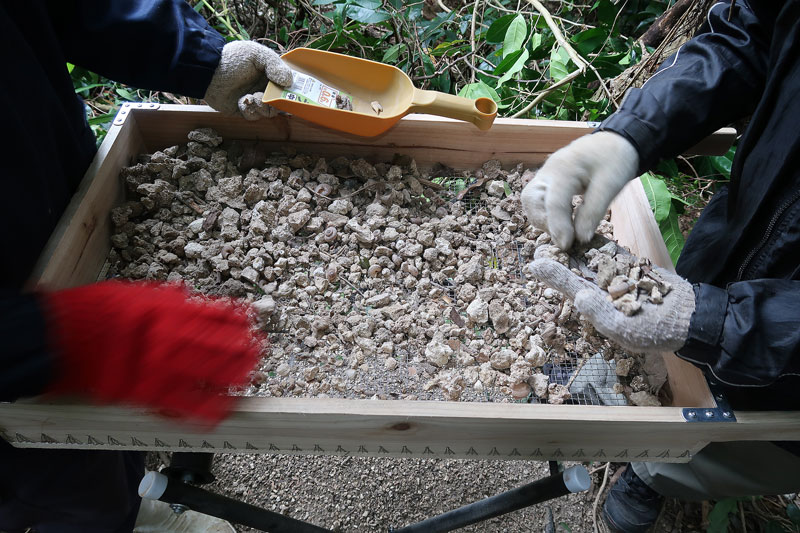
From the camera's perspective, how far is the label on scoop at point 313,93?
1.11 metres

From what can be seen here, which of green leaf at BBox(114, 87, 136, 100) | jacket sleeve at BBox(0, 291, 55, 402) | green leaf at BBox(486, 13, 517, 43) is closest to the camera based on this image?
jacket sleeve at BBox(0, 291, 55, 402)

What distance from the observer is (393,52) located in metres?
1.75

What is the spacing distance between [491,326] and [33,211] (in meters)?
0.81

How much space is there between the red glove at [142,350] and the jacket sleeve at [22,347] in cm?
1

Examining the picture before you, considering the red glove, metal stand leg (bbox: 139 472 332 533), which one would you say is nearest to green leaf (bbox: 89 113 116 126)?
the red glove

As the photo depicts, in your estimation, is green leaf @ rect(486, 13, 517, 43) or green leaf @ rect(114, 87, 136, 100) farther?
green leaf @ rect(114, 87, 136, 100)

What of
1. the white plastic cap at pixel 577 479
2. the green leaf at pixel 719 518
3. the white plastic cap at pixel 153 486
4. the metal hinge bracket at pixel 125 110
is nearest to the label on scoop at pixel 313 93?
the metal hinge bracket at pixel 125 110

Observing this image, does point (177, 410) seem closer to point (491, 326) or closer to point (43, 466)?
point (43, 466)

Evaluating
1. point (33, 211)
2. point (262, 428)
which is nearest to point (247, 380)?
point (262, 428)

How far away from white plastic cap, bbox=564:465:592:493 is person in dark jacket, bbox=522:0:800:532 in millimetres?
244

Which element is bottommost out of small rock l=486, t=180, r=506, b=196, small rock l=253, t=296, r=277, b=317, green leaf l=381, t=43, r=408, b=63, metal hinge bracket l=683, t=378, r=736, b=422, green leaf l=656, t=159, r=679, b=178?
green leaf l=656, t=159, r=679, b=178

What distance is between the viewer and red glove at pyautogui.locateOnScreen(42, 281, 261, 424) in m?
0.64

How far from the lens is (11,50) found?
2.49ft

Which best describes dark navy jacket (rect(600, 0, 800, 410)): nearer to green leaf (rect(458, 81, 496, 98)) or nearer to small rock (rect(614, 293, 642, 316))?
small rock (rect(614, 293, 642, 316))
